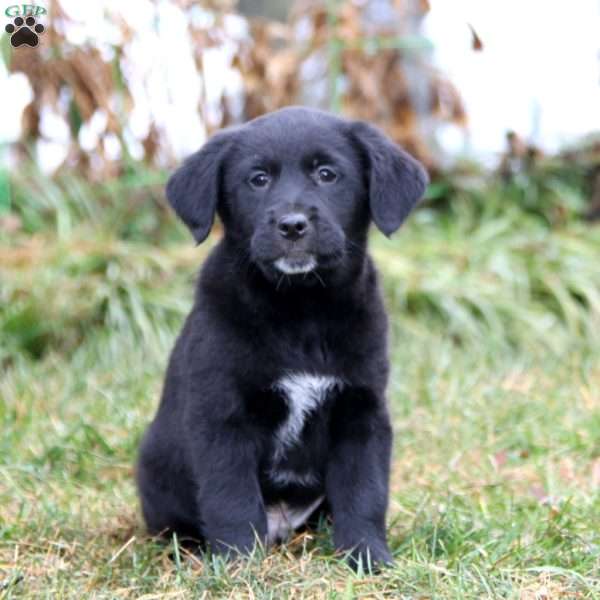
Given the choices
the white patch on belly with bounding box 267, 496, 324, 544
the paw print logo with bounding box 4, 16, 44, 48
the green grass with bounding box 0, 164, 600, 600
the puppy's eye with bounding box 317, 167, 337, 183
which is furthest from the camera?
the paw print logo with bounding box 4, 16, 44, 48

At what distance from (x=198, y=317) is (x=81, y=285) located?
9.11 feet

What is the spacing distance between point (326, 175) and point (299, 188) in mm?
113

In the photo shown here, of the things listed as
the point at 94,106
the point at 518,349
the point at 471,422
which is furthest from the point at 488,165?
the point at 471,422

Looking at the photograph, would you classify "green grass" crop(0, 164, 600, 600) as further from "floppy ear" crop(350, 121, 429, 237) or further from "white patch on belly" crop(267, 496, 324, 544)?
"floppy ear" crop(350, 121, 429, 237)

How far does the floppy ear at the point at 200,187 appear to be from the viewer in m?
3.18

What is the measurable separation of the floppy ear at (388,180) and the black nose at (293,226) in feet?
0.96

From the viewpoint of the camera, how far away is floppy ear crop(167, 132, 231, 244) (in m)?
3.18

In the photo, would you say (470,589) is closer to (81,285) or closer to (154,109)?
(81,285)

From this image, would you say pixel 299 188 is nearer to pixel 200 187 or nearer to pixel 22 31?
pixel 200 187

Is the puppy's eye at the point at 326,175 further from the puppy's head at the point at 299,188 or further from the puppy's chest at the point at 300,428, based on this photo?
the puppy's chest at the point at 300,428

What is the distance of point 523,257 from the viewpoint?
649 centimetres

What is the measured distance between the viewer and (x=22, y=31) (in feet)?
11.5

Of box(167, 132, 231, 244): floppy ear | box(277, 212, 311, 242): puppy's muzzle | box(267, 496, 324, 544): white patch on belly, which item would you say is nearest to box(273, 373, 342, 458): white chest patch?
box(267, 496, 324, 544): white patch on belly

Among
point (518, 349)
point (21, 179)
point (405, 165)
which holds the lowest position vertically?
point (518, 349)
